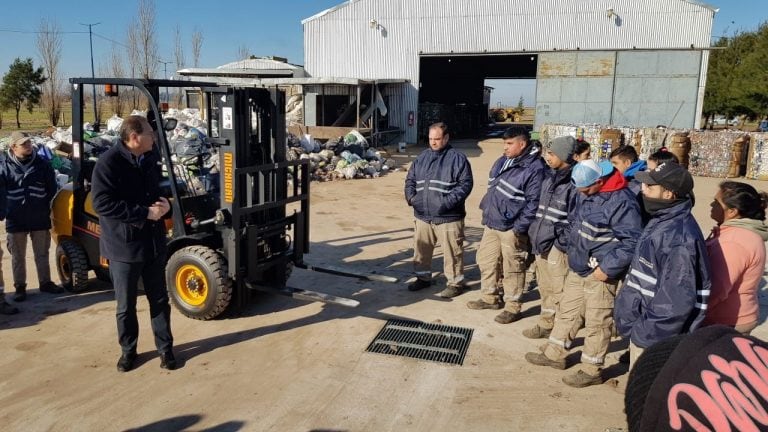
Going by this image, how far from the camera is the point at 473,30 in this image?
80.1 feet

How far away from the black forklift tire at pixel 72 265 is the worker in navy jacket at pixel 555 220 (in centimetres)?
470

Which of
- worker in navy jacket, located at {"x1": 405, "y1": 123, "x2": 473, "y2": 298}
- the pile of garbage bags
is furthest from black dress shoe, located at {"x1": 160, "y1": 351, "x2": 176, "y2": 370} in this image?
the pile of garbage bags

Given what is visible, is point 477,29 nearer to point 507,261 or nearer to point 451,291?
point 451,291

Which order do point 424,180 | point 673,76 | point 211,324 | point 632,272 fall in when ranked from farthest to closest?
point 673,76 → point 424,180 → point 211,324 → point 632,272

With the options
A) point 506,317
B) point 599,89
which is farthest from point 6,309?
point 599,89

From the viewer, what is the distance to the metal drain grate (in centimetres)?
461

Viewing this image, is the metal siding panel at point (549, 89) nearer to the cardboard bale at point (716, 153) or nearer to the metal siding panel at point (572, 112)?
the metal siding panel at point (572, 112)

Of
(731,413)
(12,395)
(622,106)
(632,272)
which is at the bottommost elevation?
(12,395)

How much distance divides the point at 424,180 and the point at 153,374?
332cm

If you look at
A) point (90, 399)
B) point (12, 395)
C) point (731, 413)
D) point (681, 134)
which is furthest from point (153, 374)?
point (681, 134)

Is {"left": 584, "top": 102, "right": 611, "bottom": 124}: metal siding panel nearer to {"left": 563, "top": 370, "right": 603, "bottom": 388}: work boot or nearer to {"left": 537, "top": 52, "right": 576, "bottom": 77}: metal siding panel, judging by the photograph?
{"left": 537, "top": 52, "right": 576, "bottom": 77}: metal siding panel

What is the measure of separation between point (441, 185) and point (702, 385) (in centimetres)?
478

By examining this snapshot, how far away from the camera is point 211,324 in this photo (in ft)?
16.9

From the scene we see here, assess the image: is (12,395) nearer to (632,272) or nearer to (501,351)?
(501,351)
